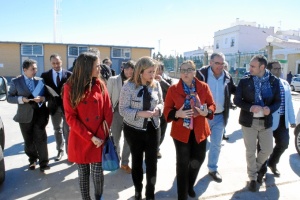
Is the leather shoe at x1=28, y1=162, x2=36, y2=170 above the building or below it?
below

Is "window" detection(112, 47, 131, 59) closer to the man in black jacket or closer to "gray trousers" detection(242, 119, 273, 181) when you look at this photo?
the man in black jacket

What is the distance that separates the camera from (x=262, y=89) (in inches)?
143

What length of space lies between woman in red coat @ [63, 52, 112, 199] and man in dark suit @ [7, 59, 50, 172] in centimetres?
156

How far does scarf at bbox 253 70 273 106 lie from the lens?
3621 millimetres

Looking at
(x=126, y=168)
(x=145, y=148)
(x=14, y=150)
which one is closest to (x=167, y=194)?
(x=145, y=148)

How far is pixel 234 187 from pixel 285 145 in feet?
3.68

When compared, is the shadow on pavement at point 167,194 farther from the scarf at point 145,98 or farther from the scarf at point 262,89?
the scarf at point 262,89

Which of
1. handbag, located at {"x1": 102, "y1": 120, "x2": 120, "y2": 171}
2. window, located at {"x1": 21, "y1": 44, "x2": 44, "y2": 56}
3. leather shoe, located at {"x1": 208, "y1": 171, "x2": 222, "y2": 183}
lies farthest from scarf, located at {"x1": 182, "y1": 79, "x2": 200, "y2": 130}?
window, located at {"x1": 21, "y1": 44, "x2": 44, "y2": 56}

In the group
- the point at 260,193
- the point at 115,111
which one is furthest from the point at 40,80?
the point at 260,193

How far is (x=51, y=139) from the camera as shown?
21.0ft

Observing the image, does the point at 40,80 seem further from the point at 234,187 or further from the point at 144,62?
the point at 234,187

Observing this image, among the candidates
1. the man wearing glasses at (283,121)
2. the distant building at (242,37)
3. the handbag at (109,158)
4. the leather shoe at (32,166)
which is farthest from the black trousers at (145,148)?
the distant building at (242,37)

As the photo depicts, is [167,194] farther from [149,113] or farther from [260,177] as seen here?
[260,177]

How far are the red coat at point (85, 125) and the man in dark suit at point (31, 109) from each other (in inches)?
60.8
